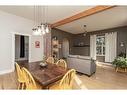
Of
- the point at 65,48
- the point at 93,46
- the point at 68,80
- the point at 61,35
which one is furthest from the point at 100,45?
the point at 68,80

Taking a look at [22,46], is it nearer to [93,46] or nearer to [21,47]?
[21,47]

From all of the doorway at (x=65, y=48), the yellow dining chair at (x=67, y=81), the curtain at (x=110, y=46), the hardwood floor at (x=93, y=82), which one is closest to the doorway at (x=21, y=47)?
the doorway at (x=65, y=48)

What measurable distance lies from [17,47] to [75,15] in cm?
596

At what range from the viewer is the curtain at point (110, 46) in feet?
21.7

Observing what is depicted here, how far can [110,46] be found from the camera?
22.2 ft

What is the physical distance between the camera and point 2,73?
4.44 meters

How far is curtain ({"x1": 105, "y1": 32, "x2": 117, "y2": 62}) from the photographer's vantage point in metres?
6.60

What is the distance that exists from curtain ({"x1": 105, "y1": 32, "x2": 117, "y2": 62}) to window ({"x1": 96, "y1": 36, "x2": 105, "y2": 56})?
47 cm

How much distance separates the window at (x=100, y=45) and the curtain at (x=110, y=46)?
0.47m

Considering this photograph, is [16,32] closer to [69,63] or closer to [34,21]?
[34,21]

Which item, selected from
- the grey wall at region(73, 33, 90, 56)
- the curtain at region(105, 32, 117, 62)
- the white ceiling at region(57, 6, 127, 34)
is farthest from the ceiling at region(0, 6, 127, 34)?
the grey wall at region(73, 33, 90, 56)

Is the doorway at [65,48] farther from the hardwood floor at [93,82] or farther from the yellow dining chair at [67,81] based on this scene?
the yellow dining chair at [67,81]

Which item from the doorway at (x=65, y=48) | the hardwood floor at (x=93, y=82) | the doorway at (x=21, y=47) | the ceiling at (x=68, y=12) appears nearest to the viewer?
the hardwood floor at (x=93, y=82)

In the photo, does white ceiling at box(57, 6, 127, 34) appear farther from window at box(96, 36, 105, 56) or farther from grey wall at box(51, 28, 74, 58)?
grey wall at box(51, 28, 74, 58)
